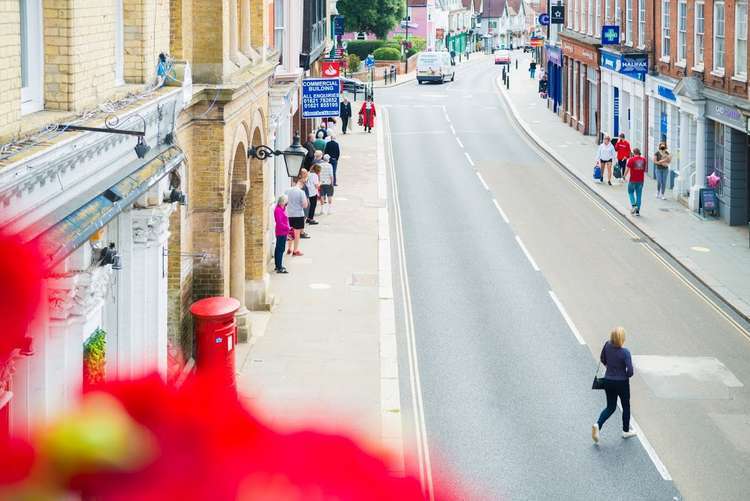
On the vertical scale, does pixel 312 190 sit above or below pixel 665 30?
below

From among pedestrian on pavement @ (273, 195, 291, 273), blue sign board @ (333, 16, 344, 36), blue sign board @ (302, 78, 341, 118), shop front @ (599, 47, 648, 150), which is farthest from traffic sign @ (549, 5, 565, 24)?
pedestrian on pavement @ (273, 195, 291, 273)

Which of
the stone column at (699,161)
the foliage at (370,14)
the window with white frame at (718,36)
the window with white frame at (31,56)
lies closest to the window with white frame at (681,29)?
the window with white frame at (718,36)

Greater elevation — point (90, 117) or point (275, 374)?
point (90, 117)

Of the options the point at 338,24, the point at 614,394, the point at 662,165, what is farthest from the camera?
the point at 338,24

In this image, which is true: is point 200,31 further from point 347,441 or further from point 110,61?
point 347,441

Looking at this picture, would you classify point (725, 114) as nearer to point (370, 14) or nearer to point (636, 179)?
point (636, 179)

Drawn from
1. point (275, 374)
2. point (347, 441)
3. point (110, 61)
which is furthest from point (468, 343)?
point (347, 441)

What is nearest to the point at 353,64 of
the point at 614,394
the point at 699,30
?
the point at 699,30

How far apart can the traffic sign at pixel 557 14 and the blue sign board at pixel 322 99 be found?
29623mm

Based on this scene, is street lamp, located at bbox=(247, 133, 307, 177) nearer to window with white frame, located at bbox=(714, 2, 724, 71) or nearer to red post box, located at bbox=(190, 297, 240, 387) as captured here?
red post box, located at bbox=(190, 297, 240, 387)

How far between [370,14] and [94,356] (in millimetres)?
85286

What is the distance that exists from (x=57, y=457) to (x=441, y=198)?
3244cm

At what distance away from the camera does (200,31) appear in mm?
15711

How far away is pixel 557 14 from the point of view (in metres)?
56.1
